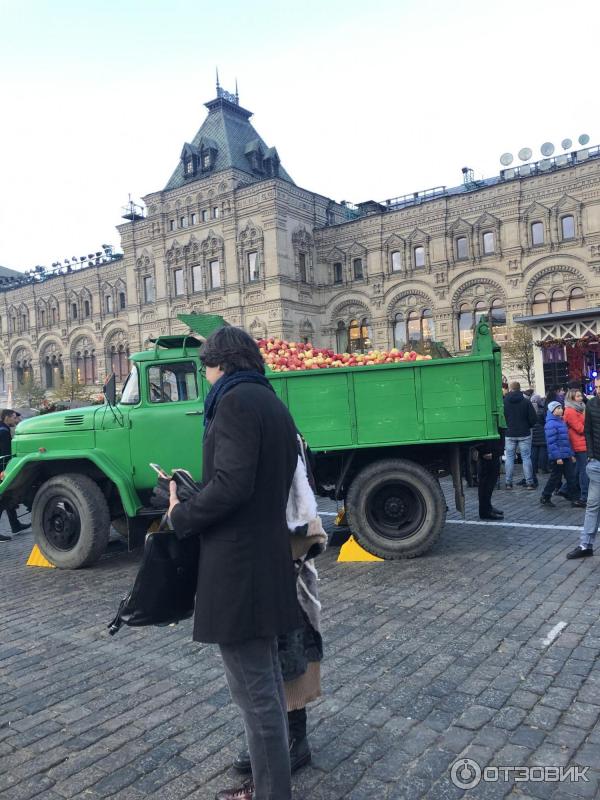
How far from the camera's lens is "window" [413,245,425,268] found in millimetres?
41000

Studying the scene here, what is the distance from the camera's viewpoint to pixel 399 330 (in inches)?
1651

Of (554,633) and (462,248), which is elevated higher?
(462,248)

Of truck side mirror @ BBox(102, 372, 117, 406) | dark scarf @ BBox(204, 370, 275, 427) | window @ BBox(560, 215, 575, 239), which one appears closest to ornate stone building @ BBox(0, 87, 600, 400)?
window @ BBox(560, 215, 575, 239)

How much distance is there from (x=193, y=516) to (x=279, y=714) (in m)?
0.91

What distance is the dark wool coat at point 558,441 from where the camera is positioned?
34.6 feet

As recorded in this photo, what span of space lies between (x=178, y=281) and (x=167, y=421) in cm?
4123

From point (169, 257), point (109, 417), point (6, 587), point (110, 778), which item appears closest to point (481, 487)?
point (109, 417)

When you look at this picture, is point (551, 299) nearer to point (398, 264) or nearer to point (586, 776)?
point (398, 264)

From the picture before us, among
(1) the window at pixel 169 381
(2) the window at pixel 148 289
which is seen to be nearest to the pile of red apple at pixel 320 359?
(1) the window at pixel 169 381

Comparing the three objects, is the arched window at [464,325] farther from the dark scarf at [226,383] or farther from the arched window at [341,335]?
the dark scarf at [226,383]

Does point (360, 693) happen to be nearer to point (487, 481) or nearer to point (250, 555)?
point (250, 555)

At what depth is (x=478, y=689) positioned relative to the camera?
4.00 metres

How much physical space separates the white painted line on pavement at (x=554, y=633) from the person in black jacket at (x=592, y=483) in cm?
216

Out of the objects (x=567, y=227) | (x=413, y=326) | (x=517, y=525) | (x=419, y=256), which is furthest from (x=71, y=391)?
(x=517, y=525)
